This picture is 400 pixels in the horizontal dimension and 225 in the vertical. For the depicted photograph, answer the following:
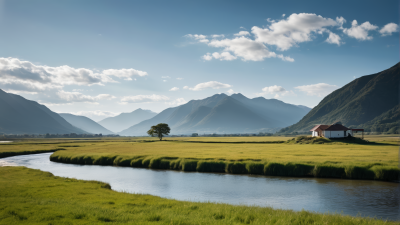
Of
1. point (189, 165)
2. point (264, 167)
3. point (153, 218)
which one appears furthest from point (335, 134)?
point (153, 218)

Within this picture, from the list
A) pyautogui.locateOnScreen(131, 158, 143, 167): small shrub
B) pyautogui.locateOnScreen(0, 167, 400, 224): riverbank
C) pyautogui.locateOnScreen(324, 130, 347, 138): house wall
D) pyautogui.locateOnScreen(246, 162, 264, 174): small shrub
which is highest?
pyautogui.locateOnScreen(324, 130, 347, 138): house wall

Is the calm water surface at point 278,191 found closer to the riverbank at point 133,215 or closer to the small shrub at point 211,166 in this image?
the small shrub at point 211,166

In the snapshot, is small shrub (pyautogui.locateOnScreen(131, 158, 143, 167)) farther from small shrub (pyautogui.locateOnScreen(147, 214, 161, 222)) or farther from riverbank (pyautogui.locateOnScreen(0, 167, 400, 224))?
small shrub (pyautogui.locateOnScreen(147, 214, 161, 222))

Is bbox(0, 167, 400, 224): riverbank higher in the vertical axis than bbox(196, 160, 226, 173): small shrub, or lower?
higher

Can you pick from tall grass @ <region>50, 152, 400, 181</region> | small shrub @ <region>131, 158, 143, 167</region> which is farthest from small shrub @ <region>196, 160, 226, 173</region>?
small shrub @ <region>131, 158, 143, 167</region>

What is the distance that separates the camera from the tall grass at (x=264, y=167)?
35.4m

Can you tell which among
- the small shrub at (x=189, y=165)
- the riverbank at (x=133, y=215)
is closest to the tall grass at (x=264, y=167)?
the small shrub at (x=189, y=165)

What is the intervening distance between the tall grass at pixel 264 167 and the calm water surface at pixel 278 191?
2.62 meters

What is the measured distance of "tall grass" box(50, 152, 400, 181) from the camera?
35375 mm

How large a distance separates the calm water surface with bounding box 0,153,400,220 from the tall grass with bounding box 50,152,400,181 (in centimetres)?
262

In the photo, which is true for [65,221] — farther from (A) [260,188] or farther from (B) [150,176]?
(B) [150,176]

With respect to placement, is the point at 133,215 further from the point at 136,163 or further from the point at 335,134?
the point at 335,134

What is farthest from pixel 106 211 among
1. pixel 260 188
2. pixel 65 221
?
pixel 260 188

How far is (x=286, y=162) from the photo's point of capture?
42.0 m
